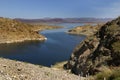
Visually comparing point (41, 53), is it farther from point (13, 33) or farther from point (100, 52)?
point (13, 33)

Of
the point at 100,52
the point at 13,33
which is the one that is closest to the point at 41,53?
the point at 100,52

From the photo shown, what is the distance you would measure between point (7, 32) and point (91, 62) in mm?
133452

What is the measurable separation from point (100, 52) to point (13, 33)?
440 feet

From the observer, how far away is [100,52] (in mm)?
38531

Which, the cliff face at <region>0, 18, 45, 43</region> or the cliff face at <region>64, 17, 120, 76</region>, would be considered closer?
the cliff face at <region>64, 17, 120, 76</region>

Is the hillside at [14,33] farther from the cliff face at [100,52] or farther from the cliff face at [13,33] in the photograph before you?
the cliff face at [100,52]

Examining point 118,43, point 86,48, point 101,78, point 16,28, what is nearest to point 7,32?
point 16,28

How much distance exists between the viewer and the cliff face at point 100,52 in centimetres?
3434

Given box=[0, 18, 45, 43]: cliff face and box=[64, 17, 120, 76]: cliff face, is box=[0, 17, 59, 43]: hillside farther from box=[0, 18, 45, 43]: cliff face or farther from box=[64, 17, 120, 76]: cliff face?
box=[64, 17, 120, 76]: cliff face

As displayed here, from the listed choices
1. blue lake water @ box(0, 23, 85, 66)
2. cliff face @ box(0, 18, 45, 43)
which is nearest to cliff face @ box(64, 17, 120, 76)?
blue lake water @ box(0, 23, 85, 66)

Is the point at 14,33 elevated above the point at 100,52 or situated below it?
below

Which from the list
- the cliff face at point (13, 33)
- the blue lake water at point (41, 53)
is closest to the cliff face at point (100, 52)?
the blue lake water at point (41, 53)

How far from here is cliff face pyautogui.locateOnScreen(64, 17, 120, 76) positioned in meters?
34.3

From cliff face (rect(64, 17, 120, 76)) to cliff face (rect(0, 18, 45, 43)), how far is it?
362ft
